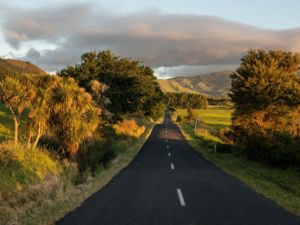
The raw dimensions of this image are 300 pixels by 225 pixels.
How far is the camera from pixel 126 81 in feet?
117

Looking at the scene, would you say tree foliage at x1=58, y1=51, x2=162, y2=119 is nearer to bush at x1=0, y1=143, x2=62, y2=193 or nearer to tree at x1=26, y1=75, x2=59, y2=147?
tree at x1=26, y1=75, x2=59, y2=147

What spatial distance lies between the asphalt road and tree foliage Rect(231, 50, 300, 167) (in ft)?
36.1

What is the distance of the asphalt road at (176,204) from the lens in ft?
26.3

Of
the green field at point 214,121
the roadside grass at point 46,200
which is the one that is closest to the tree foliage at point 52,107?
the roadside grass at point 46,200

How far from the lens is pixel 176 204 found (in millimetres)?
9875

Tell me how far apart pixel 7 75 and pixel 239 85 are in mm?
19375

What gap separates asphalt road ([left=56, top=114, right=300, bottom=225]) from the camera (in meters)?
8.02

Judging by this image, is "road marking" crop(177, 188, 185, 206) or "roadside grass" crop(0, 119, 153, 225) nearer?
"roadside grass" crop(0, 119, 153, 225)

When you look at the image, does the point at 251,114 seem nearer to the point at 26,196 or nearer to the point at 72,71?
the point at 72,71

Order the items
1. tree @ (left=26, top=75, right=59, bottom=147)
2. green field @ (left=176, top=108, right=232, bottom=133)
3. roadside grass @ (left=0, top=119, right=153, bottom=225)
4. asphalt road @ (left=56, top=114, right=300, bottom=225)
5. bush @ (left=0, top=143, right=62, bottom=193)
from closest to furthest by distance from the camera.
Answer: roadside grass @ (left=0, top=119, right=153, bottom=225)
asphalt road @ (left=56, top=114, right=300, bottom=225)
bush @ (left=0, top=143, right=62, bottom=193)
tree @ (left=26, top=75, right=59, bottom=147)
green field @ (left=176, top=108, right=232, bottom=133)

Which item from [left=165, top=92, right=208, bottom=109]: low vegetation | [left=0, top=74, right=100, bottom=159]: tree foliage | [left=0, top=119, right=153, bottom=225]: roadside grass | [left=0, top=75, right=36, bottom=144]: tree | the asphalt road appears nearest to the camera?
[left=0, top=119, right=153, bottom=225]: roadside grass

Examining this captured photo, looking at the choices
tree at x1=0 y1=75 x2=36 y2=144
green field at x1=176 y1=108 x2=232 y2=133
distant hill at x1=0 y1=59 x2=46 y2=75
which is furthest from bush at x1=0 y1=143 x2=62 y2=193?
green field at x1=176 y1=108 x2=232 y2=133

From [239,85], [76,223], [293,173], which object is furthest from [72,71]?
[76,223]

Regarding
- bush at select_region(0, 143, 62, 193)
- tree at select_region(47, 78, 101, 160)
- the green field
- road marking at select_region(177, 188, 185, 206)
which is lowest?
the green field
